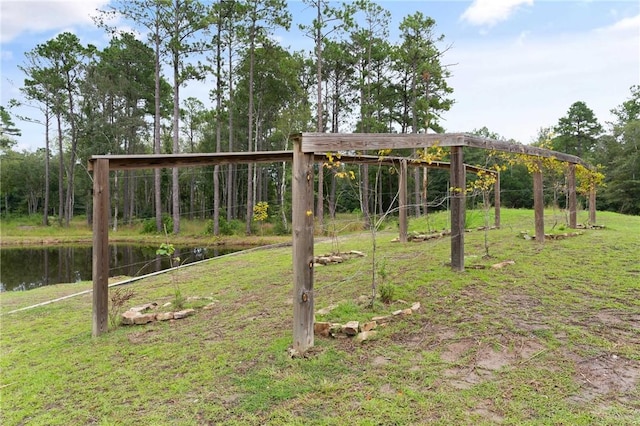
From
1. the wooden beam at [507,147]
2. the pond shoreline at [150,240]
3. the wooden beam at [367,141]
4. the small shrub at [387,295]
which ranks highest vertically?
the wooden beam at [507,147]

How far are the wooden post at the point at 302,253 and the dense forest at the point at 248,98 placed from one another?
11.5 metres

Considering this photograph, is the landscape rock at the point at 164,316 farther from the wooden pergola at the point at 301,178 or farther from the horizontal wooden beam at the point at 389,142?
the horizontal wooden beam at the point at 389,142

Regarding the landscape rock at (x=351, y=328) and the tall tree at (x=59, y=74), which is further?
the tall tree at (x=59, y=74)

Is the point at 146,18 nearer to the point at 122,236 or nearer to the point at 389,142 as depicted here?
the point at 122,236

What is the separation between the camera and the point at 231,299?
217 inches

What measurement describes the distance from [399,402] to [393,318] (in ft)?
4.87

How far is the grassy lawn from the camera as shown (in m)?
2.54

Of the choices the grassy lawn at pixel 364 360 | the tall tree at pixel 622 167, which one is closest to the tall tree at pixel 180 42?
the grassy lawn at pixel 364 360

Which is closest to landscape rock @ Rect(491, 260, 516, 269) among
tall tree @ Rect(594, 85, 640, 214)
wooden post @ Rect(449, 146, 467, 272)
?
wooden post @ Rect(449, 146, 467, 272)

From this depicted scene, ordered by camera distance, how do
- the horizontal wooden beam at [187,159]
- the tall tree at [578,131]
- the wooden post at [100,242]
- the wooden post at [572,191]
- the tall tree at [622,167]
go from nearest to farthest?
the wooden post at [100,242], the horizontal wooden beam at [187,159], the wooden post at [572,191], the tall tree at [622,167], the tall tree at [578,131]

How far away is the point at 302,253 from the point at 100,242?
2514 mm

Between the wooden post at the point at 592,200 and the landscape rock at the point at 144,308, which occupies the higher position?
the wooden post at the point at 592,200

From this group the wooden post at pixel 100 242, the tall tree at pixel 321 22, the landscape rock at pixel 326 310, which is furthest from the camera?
the tall tree at pixel 321 22

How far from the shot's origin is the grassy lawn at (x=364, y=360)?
2.54m
